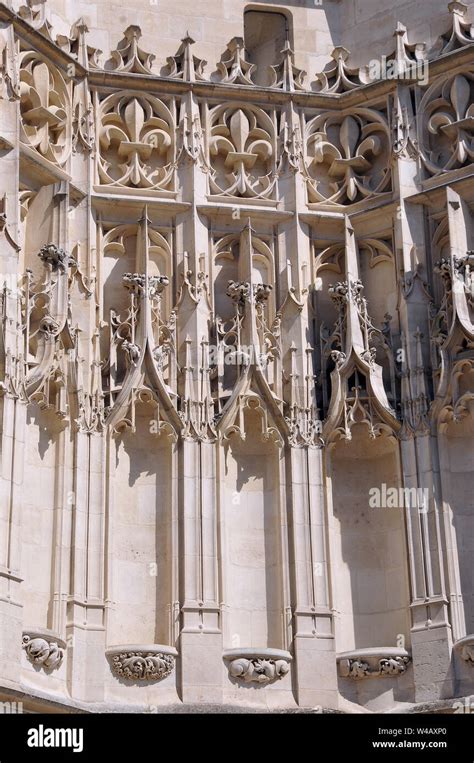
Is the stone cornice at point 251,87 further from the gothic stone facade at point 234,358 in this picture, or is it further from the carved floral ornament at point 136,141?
the carved floral ornament at point 136,141

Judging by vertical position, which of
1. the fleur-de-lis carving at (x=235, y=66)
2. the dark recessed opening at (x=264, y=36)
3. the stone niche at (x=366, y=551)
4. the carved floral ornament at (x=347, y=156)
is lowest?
the stone niche at (x=366, y=551)

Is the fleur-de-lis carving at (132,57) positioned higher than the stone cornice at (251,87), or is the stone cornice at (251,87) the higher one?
the fleur-de-lis carving at (132,57)

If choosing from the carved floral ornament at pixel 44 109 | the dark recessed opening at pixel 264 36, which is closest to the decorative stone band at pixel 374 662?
the carved floral ornament at pixel 44 109

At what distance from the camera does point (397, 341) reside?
21.5 metres

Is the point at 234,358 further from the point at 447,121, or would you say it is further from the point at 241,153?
the point at 447,121

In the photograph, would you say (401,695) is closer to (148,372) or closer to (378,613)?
(378,613)

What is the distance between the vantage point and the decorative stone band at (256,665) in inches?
773

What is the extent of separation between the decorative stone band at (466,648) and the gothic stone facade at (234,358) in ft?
0.12

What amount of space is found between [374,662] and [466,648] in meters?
1.08

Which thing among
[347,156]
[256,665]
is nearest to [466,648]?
[256,665]

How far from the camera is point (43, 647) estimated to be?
18844mm

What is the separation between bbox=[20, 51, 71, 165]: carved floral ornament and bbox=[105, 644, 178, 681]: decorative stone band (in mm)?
6014

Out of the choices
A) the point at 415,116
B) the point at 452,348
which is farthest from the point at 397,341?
the point at 415,116

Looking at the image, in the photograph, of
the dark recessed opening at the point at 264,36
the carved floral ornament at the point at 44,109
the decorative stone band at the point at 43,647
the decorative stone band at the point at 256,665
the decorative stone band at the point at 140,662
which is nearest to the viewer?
the decorative stone band at the point at 43,647
